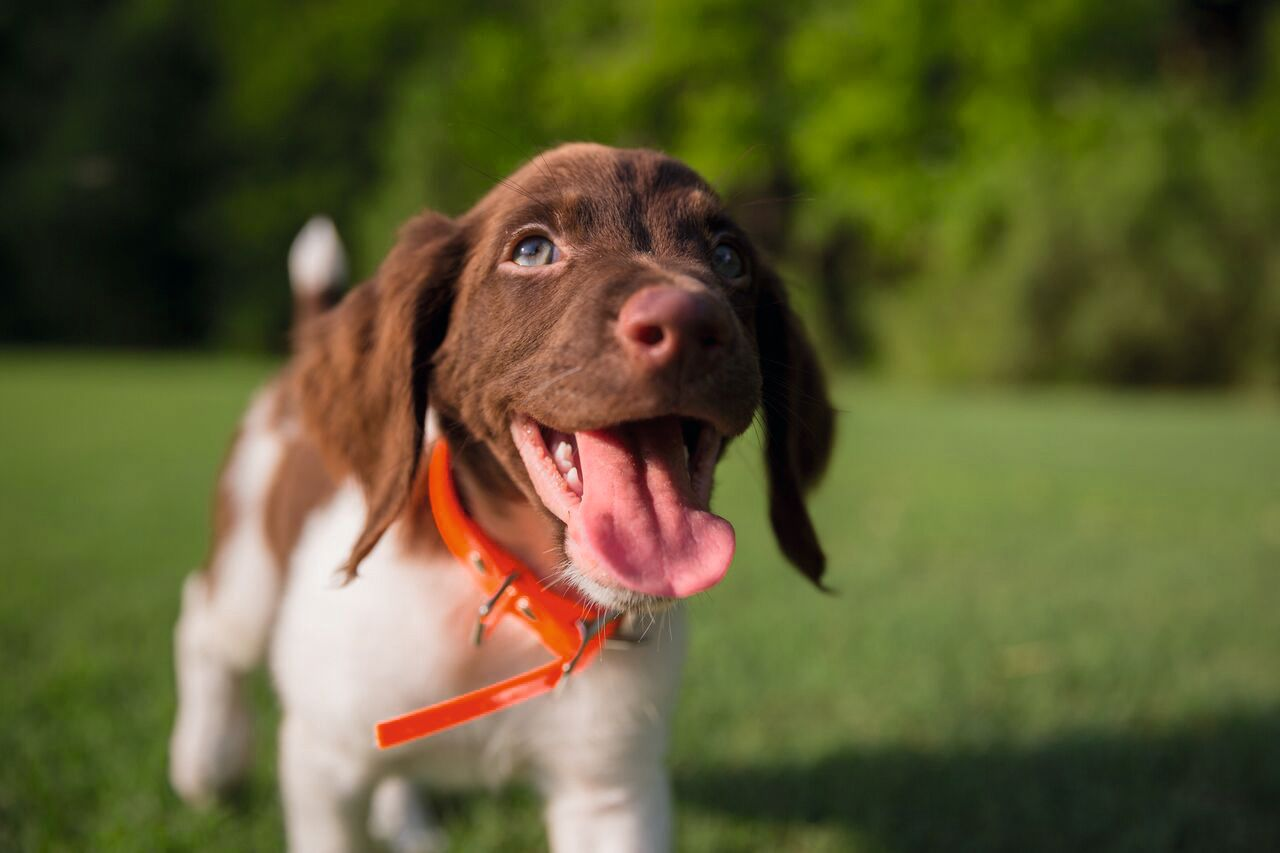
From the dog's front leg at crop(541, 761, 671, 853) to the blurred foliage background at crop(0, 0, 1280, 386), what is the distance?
17.7m

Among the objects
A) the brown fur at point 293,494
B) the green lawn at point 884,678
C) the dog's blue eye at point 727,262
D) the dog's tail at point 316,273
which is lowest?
the green lawn at point 884,678

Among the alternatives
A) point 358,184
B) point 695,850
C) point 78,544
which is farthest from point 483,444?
point 358,184

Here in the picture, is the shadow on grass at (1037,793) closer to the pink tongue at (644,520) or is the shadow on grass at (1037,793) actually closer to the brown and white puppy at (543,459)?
the brown and white puppy at (543,459)

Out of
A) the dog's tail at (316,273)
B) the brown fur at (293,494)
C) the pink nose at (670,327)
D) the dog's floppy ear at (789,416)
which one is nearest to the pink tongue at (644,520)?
the pink nose at (670,327)

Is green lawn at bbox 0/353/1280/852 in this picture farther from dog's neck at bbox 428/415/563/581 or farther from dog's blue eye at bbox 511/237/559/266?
dog's blue eye at bbox 511/237/559/266

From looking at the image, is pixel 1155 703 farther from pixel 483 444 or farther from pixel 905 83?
pixel 905 83

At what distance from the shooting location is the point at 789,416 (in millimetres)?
2205

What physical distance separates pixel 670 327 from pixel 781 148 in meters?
27.8

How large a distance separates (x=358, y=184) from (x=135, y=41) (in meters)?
8.03

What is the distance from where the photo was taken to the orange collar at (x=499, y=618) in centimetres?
182

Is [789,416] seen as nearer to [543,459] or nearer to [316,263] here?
[543,459]

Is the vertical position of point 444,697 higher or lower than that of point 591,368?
lower

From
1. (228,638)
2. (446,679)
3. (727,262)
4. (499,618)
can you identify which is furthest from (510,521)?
(228,638)

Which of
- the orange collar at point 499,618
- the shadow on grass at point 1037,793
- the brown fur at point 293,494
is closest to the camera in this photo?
the orange collar at point 499,618
